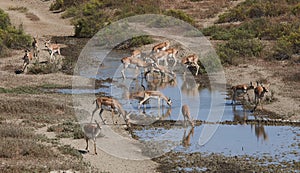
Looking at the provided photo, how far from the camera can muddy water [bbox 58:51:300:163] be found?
49.6 ft

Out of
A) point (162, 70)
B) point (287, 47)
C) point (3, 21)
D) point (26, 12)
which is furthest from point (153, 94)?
point (26, 12)

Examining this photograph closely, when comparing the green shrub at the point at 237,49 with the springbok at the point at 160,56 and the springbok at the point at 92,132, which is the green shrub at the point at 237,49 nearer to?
the springbok at the point at 160,56

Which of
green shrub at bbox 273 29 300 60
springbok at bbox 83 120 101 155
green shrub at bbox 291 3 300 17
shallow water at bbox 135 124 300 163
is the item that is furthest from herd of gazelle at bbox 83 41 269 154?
green shrub at bbox 291 3 300 17

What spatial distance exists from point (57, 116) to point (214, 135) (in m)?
4.51

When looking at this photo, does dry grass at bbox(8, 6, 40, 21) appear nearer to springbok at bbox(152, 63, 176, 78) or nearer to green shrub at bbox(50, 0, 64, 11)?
green shrub at bbox(50, 0, 64, 11)

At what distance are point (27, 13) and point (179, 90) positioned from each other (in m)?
23.7

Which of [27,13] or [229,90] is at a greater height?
[27,13]

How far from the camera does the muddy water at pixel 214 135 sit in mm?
15133

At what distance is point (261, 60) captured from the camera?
26578 mm

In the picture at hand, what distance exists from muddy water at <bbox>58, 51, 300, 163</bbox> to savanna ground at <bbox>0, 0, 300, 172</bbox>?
82cm

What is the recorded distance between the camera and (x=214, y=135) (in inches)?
650

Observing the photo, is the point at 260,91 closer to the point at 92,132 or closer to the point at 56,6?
the point at 92,132

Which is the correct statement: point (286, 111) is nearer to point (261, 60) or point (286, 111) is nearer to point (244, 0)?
point (261, 60)

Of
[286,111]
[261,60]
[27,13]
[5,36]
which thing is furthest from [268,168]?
[27,13]
